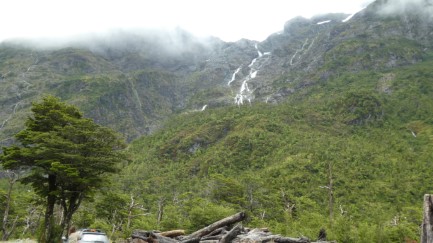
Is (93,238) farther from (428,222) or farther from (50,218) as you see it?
(428,222)

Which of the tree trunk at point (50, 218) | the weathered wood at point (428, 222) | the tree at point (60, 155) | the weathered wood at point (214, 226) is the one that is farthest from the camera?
the tree at point (60, 155)

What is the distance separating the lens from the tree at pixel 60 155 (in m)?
31.0

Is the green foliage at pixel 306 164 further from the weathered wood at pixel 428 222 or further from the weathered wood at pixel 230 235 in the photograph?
the weathered wood at pixel 428 222

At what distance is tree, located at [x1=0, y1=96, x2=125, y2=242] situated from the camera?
1221 inches

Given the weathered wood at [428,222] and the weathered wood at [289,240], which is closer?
the weathered wood at [428,222]

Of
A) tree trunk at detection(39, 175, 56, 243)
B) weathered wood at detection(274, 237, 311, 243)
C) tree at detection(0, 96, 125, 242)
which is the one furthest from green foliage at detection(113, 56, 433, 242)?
tree trunk at detection(39, 175, 56, 243)

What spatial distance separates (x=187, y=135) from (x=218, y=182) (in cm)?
9868

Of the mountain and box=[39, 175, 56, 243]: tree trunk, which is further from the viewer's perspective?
the mountain

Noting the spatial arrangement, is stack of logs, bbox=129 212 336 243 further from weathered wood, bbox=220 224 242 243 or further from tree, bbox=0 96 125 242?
tree, bbox=0 96 125 242

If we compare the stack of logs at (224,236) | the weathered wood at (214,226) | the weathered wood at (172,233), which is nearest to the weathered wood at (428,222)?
the stack of logs at (224,236)

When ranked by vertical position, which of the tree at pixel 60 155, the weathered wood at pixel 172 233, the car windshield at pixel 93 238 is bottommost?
the weathered wood at pixel 172 233

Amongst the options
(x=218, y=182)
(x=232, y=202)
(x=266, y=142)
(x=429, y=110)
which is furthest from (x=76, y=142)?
(x=429, y=110)

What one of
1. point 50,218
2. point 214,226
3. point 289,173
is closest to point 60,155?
point 50,218

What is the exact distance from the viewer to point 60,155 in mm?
31281
